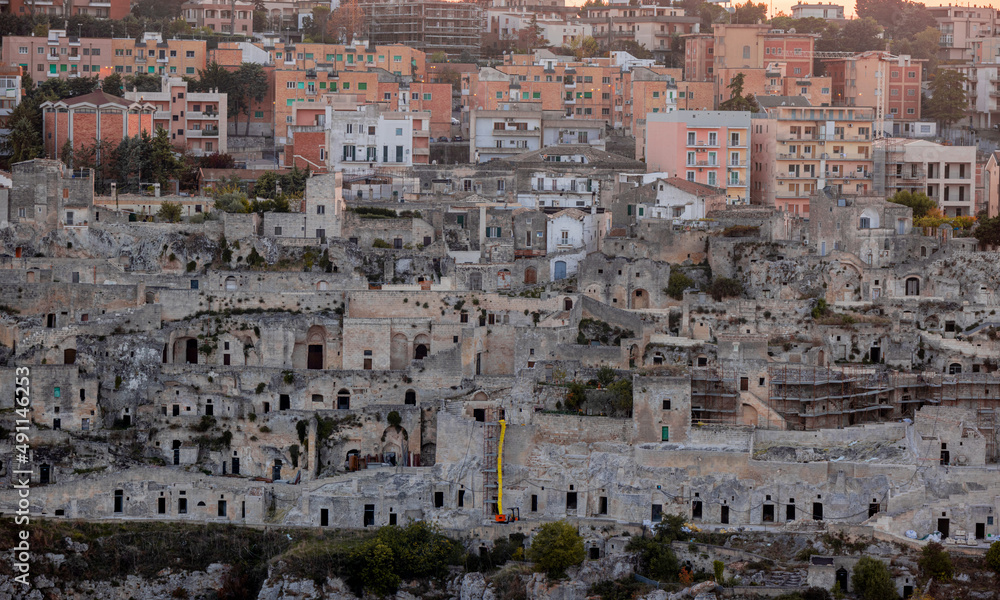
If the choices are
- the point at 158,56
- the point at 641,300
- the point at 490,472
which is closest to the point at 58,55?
the point at 158,56

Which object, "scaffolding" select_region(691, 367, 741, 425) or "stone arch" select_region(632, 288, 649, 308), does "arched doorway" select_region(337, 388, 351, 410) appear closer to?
"stone arch" select_region(632, 288, 649, 308)

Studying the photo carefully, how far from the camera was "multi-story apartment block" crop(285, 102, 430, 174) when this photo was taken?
249 feet

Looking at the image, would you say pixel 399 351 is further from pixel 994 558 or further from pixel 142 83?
pixel 142 83

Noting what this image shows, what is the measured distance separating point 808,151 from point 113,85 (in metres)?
29.0

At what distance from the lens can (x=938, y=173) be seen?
77.8 m

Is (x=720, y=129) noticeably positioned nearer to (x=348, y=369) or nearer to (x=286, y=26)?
(x=348, y=369)

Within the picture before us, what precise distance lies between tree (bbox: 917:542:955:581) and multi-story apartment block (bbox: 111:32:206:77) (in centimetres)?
4793

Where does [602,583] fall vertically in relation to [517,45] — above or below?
below

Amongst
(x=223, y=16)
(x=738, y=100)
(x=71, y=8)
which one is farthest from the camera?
(x=223, y=16)

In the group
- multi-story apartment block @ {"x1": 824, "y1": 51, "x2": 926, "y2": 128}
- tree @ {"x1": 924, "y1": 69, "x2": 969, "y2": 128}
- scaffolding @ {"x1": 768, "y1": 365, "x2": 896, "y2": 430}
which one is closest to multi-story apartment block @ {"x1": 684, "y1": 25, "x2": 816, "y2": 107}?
multi-story apartment block @ {"x1": 824, "y1": 51, "x2": 926, "y2": 128}

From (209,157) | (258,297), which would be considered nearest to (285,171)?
(209,157)

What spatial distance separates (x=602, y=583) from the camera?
53812mm

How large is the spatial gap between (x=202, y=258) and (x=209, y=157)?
1433 cm

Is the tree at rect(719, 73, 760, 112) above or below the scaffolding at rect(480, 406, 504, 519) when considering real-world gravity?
above
